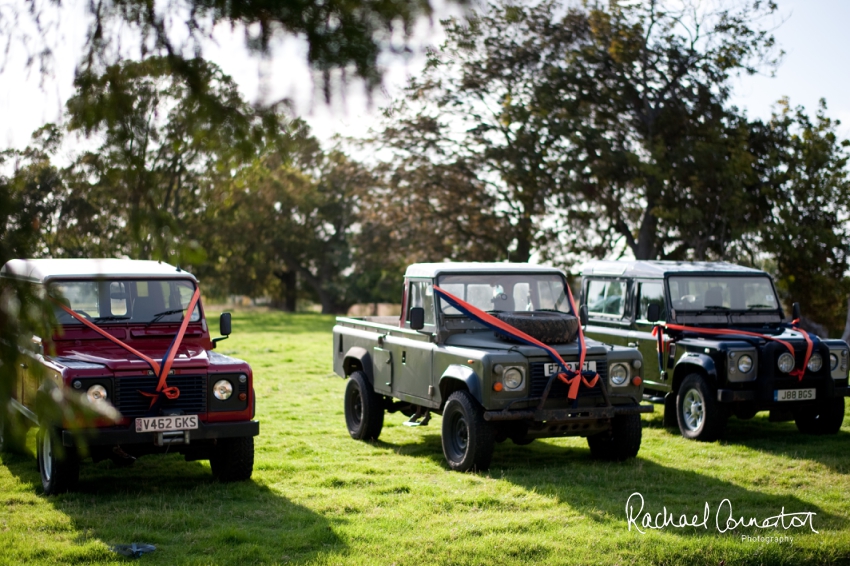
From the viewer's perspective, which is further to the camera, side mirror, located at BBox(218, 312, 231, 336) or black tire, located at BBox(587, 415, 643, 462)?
side mirror, located at BBox(218, 312, 231, 336)

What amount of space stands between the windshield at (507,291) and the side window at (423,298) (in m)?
0.16

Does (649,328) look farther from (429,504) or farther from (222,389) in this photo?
(222,389)

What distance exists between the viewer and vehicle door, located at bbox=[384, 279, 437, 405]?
9773 millimetres

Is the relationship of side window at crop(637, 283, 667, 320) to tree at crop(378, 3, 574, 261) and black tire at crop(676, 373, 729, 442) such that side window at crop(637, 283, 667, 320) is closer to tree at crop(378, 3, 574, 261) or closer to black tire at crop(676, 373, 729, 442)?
black tire at crop(676, 373, 729, 442)

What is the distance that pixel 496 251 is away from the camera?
30.7 metres

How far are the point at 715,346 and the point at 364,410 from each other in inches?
163

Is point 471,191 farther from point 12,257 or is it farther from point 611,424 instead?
point 12,257

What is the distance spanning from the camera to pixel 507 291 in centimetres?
1009

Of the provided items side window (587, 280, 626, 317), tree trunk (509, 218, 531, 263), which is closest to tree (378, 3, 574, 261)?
tree trunk (509, 218, 531, 263)

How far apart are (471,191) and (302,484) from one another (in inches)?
867

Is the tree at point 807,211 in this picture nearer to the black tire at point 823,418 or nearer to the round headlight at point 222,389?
the black tire at point 823,418

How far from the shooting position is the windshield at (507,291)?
9953 millimetres

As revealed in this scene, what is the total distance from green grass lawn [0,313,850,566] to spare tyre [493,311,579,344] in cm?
129

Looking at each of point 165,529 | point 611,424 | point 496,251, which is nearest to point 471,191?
point 496,251
